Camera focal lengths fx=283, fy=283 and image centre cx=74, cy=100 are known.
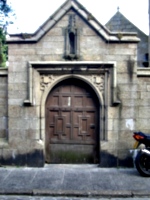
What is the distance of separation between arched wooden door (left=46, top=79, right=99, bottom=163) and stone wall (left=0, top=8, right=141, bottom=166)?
39cm

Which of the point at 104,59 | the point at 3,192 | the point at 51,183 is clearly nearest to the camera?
the point at 3,192

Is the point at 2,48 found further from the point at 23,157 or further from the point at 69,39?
the point at 23,157

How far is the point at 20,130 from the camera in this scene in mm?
8156

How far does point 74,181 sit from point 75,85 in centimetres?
281

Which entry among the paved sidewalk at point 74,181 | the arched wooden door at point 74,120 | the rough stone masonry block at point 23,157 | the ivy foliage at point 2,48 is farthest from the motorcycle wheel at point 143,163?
the ivy foliage at point 2,48

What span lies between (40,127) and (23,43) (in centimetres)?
245

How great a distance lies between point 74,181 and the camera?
6836mm

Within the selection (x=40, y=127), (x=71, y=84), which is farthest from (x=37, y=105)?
(x=71, y=84)

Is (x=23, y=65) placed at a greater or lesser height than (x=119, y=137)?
greater

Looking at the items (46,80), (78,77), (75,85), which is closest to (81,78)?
(78,77)

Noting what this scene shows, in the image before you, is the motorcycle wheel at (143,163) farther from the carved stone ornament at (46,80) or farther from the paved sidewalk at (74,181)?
the carved stone ornament at (46,80)

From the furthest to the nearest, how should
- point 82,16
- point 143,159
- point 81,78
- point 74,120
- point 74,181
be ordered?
point 74,120 → point 81,78 → point 82,16 → point 143,159 → point 74,181

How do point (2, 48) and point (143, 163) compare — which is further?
point (2, 48)

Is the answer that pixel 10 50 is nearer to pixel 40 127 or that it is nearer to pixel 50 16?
pixel 50 16
